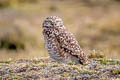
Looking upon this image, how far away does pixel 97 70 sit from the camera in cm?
1065

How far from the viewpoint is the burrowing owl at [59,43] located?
11.1m

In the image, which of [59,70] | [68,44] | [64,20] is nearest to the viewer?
[59,70]

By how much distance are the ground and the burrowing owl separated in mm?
206

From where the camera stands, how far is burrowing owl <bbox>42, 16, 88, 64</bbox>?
1105 centimetres

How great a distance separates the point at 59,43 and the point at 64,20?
16.4 metres

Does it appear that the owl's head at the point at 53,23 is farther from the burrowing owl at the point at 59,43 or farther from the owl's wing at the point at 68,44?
the owl's wing at the point at 68,44

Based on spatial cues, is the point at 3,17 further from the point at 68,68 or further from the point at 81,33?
the point at 68,68

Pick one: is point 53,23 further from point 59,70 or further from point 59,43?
point 59,70

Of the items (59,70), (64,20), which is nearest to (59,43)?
(59,70)

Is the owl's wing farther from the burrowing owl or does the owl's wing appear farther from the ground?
the ground

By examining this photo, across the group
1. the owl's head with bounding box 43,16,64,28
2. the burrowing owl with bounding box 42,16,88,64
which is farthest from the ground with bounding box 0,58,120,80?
the owl's head with bounding box 43,16,64,28

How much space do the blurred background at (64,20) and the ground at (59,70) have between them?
6.12 meters

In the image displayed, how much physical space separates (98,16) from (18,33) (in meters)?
7.66

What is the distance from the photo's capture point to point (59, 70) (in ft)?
34.8
